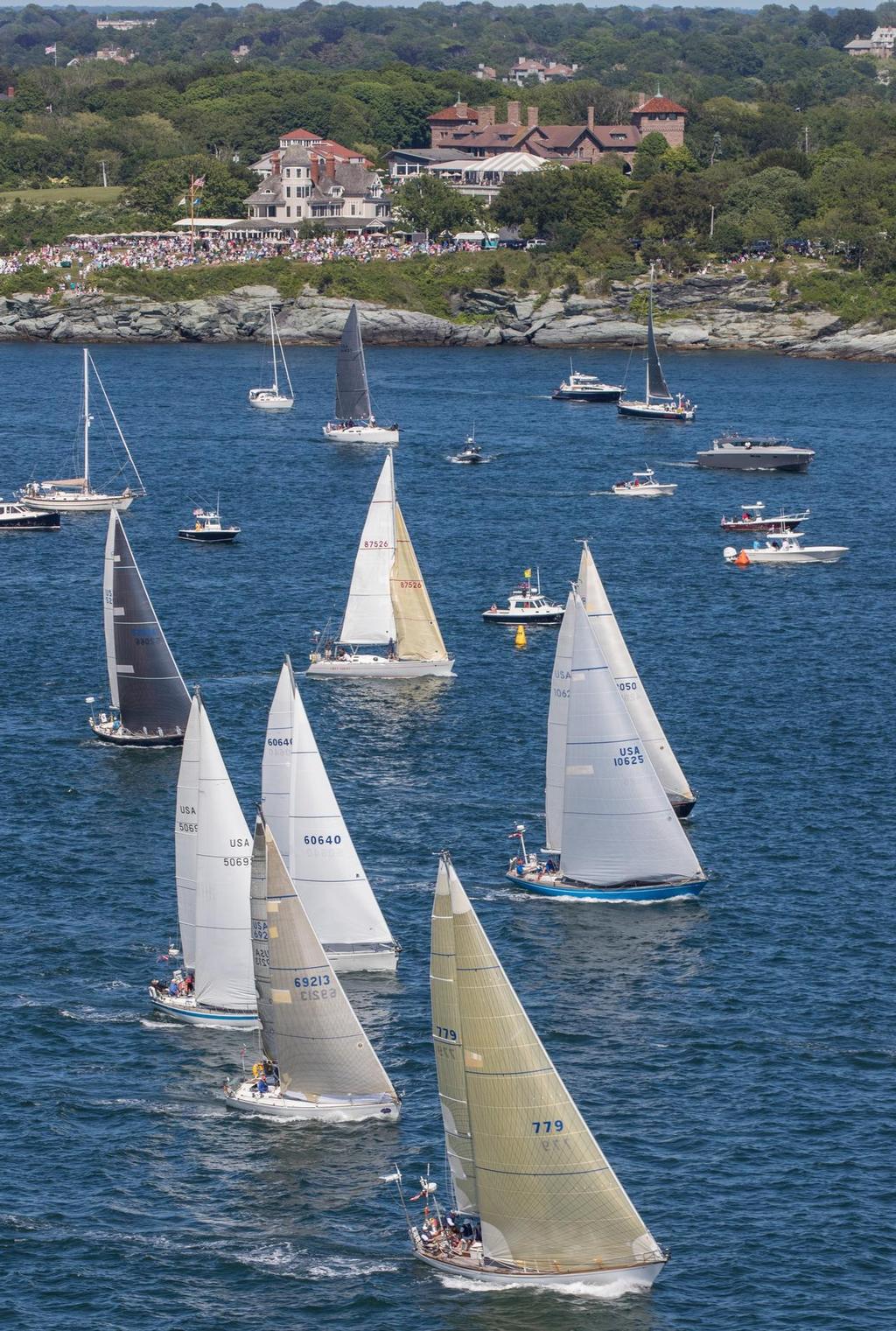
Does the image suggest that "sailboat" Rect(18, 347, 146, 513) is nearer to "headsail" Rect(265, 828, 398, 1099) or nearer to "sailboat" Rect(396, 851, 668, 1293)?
"headsail" Rect(265, 828, 398, 1099)

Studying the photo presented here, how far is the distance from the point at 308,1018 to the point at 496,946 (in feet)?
46.4

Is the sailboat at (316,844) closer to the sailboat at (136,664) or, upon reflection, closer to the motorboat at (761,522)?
the sailboat at (136,664)

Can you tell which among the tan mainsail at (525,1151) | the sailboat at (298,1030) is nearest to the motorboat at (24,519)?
the sailboat at (298,1030)

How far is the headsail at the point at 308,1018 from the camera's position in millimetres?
51469

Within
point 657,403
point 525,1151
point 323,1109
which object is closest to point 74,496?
point 657,403

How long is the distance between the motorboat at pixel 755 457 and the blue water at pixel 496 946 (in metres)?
25.5

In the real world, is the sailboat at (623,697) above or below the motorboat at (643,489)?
above

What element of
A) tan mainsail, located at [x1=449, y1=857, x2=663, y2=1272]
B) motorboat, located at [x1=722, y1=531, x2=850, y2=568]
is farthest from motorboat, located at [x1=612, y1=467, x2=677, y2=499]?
tan mainsail, located at [x1=449, y1=857, x2=663, y2=1272]

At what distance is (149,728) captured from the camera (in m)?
85.9

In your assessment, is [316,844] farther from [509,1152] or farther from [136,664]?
[136,664]

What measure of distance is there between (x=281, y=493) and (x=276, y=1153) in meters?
99.6

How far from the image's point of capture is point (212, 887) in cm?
5844

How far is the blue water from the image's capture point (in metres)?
47.9

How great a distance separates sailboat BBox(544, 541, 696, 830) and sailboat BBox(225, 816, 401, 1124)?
54.7ft
